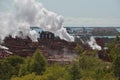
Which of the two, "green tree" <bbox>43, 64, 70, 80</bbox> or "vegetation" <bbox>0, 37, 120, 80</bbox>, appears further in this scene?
"vegetation" <bbox>0, 37, 120, 80</bbox>

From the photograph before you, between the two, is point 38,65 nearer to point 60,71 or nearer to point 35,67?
point 35,67

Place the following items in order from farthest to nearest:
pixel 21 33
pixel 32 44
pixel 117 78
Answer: pixel 21 33
pixel 32 44
pixel 117 78

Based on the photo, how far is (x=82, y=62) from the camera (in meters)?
37.6

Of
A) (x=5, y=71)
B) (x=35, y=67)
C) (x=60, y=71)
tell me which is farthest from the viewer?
(x=5, y=71)

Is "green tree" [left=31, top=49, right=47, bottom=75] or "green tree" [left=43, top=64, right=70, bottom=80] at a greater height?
"green tree" [left=31, top=49, right=47, bottom=75]

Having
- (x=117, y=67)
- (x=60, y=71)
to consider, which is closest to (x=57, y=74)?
(x=60, y=71)

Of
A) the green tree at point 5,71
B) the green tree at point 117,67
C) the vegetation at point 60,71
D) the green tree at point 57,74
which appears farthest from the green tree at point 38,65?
the green tree at point 117,67

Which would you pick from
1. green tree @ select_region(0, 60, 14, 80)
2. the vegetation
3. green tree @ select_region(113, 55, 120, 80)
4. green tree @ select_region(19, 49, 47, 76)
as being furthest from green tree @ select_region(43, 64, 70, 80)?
green tree @ select_region(0, 60, 14, 80)

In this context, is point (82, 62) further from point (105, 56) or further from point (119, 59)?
point (105, 56)

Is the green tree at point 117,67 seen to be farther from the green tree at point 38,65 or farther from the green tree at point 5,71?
the green tree at point 5,71

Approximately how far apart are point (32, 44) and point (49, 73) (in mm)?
41862

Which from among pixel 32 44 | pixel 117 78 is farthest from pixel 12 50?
pixel 117 78

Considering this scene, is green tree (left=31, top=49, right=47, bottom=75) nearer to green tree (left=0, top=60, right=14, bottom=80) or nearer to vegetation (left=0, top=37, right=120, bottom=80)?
vegetation (left=0, top=37, right=120, bottom=80)

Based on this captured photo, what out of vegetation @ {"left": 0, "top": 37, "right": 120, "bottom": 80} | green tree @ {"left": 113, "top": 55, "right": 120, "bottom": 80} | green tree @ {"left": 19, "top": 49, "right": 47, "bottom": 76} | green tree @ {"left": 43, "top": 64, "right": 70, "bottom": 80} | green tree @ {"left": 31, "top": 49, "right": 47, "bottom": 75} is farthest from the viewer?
green tree @ {"left": 31, "top": 49, "right": 47, "bottom": 75}
